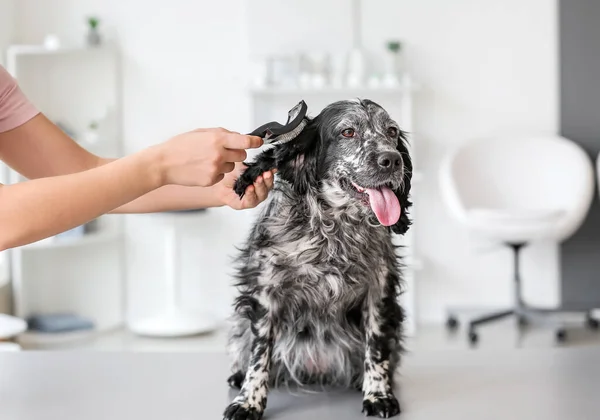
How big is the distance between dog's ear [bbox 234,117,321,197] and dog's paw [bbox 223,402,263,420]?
361mm

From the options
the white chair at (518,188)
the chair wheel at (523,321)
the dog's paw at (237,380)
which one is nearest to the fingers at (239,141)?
the dog's paw at (237,380)

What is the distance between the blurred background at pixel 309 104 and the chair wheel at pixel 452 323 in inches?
0.5

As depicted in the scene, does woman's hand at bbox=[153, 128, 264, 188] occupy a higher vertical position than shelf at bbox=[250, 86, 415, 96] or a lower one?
lower

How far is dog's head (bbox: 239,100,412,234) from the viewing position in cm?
144

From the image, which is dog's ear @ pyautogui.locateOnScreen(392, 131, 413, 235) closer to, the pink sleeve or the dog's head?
the dog's head

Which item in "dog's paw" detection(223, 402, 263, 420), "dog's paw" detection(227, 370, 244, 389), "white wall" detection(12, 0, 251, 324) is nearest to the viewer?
"dog's paw" detection(223, 402, 263, 420)

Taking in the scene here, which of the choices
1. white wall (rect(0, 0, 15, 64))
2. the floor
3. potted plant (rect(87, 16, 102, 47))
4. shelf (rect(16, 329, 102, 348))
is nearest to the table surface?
the floor

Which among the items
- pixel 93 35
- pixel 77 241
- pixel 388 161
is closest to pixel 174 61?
pixel 93 35

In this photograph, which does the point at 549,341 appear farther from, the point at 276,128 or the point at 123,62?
the point at 276,128

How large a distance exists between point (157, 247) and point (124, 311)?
1.73ft

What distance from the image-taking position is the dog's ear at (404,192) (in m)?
1.43

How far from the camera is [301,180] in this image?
149cm

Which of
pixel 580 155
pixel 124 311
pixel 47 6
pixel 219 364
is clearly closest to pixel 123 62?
pixel 47 6

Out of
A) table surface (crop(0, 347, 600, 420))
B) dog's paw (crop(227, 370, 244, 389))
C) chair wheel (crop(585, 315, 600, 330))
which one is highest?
dog's paw (crop(227, 370, 244, 389))
